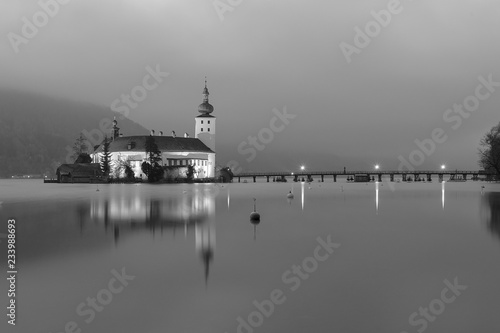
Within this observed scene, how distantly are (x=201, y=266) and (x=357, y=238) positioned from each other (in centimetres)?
1281

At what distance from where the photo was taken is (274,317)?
44.7ft

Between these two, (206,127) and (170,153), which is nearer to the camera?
(170,153)

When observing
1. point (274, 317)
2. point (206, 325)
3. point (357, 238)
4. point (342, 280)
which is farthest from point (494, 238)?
point (206, 325)

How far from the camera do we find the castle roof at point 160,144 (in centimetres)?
16284

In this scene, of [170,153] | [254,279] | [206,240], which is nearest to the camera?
[254,279]

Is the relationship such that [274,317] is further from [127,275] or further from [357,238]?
[357,238]

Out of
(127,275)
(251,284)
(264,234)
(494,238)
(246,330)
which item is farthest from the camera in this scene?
(264,234)

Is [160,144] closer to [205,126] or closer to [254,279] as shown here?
[205,126]

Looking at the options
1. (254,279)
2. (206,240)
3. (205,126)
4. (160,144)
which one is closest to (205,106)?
(205,126)

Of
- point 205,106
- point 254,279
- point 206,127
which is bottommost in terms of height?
point 254,279

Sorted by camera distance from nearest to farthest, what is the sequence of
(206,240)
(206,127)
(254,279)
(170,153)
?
(254,279) < (206,240) < (170,153) < (206,127)

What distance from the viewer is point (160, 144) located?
165000 millimetres

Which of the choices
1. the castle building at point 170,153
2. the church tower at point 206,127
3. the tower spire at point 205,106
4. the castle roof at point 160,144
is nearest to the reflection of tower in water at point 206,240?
the castle building at point 170,153

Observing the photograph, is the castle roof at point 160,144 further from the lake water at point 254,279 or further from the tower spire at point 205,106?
the lake water at point 254,279
